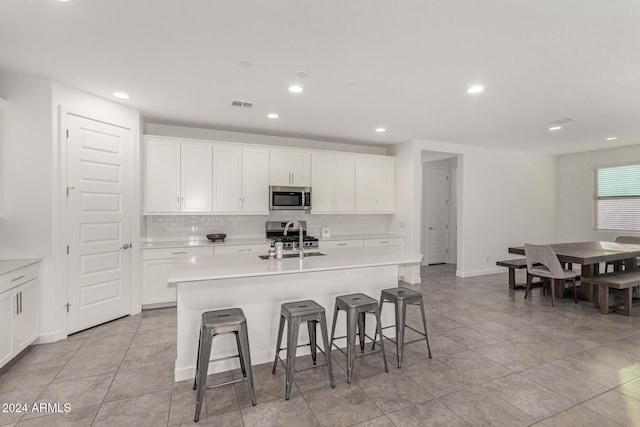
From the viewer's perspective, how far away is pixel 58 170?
3254mm

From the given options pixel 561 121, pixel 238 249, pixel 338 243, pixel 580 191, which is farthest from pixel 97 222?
pixel 580 191

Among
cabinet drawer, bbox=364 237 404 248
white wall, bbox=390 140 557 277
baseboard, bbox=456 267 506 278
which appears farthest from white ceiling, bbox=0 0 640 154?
baseboard, bbox=456 267 506 278

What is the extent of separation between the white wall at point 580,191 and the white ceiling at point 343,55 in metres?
2.98

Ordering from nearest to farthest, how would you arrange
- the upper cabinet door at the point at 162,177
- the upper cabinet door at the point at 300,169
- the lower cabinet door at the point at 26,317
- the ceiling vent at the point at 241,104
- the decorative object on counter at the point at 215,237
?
the lower cabinet door at the point at 26,317, the ceiling vent at the point at 241,104, the upper cabinet door at the point at 162,177, the decorative object on counter at the point at 215,237, the upper cabinet door at the point at 300,169

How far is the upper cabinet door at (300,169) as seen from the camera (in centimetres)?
532

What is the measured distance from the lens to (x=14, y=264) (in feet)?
9.33

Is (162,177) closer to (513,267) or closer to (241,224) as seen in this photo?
(241,224)

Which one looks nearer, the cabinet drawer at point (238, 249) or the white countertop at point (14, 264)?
the white countertop at point (14, 264)

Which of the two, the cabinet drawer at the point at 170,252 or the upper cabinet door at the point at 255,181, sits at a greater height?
the upper cabinet door at the point at 255,181

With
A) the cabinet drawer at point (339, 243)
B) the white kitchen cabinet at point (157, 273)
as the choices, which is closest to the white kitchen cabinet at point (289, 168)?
the cabinet drawer at point (339, 243)

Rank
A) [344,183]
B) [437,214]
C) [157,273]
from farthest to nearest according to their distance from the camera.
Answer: [437,214] → [344,183] → [157,273]

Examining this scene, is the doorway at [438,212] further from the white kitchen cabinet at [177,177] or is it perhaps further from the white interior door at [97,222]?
the white interior door at [97,222]

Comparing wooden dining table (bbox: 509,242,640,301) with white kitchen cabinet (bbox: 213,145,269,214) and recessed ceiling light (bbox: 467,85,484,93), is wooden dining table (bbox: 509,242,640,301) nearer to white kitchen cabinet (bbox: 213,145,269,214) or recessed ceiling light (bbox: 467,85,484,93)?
recessed ceiling light (bbox: 467,85,484,93)

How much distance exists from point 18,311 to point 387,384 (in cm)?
330
